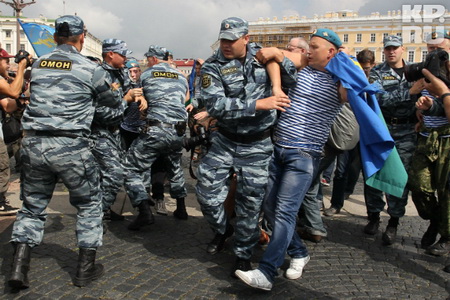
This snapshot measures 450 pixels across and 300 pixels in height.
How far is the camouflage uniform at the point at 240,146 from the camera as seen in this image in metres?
3.54

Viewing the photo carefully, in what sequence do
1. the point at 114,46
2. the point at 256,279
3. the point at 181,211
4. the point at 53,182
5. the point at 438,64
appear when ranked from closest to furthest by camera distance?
the point at 256,279, the point at 53,182, the point at 438,64, the point at 114,46, the point at 181,211

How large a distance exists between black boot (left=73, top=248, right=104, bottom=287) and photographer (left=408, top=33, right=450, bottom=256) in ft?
10.4

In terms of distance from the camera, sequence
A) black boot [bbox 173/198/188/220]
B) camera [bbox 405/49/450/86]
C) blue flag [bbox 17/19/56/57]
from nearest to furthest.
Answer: camera [bbox 405/49/450/86] < black boot [bbox 173/198/188/220] < blue flag [bbox 17/19/56/57]

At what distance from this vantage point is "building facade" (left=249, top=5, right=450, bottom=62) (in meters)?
88.6

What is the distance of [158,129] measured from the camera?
4.94 metres

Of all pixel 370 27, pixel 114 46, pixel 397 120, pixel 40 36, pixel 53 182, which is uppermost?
pixel 370 27

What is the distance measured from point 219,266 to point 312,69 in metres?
1.94

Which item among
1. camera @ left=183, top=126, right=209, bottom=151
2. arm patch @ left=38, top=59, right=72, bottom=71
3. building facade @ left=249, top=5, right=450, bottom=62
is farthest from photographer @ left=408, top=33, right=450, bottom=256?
building facade @ left=249, top=5, right=450, bottom=62

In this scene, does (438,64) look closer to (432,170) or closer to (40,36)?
(432,170)


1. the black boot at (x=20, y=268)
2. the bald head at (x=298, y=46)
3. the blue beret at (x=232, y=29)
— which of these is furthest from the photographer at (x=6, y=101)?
the bald head at (x=298, y=46)

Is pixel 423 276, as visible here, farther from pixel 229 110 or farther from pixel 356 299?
pixel 229 110

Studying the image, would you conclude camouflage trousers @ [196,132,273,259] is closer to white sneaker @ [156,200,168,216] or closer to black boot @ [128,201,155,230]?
black boot @ [128,201,155,230]

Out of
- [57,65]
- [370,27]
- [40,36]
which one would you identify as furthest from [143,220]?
[370,27]

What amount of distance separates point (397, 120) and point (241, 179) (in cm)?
227
